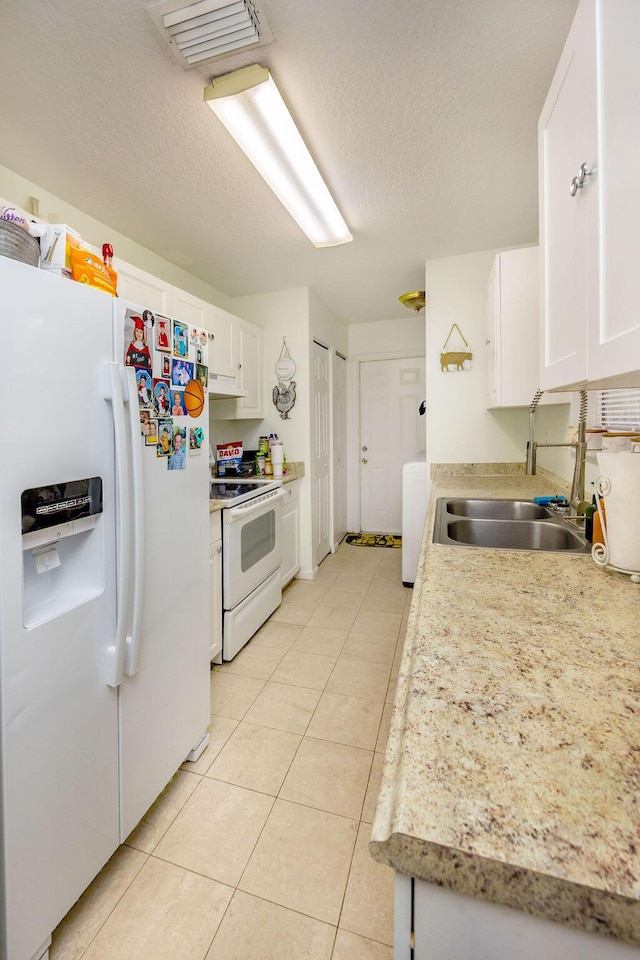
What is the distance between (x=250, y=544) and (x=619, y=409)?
1.90 metres

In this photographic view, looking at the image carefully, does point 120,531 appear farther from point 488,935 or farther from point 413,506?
point 413,506

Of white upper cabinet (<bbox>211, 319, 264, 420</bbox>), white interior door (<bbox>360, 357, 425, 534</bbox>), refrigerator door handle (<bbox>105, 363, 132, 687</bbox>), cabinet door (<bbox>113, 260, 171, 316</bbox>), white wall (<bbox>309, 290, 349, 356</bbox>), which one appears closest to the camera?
refrigerator door handle (<bbox>105, 363, 132, 687</bbox>)

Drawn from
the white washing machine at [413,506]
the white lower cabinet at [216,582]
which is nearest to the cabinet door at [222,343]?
the white lower cabinet at [216,582]

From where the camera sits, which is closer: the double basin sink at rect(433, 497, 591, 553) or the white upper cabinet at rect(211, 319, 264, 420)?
the double basin sink at rect(433, 497, 591, 553)

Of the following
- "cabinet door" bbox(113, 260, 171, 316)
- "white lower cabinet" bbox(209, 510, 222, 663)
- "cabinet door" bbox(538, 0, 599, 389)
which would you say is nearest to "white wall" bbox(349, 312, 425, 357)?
"cabinet door" bbox(113, 260, 171, 316)

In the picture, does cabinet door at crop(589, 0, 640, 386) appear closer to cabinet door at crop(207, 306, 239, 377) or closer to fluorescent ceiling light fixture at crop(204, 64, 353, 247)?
fluorescent ceiling light fixture at crop(204, 64, 353, 247)

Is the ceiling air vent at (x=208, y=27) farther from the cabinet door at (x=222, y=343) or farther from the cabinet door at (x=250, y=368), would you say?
the cabinet door at (x=250, y=368)

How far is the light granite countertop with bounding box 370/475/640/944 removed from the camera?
340 mm

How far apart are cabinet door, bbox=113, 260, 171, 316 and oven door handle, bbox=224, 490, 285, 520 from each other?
40.8 inches

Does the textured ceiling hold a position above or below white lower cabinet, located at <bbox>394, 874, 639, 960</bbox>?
above

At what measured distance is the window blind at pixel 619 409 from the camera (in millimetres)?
1443

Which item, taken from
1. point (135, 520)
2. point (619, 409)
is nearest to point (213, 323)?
point (135, 520)

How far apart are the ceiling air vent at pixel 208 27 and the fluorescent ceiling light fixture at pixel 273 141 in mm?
95

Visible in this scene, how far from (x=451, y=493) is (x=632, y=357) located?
1631 millimetres
